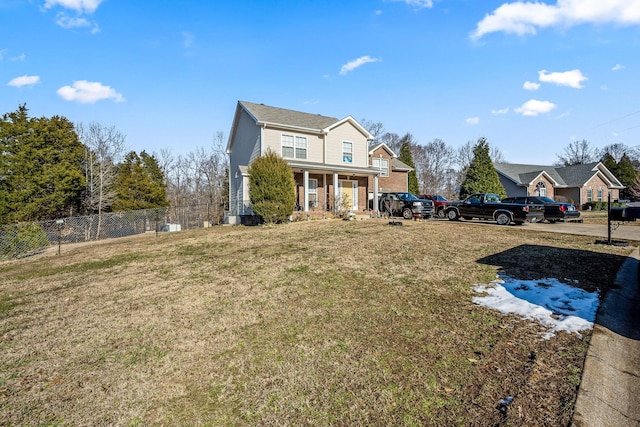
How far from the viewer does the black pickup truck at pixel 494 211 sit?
15289 millimetres

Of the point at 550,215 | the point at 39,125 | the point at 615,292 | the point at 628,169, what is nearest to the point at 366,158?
the point at 550,215

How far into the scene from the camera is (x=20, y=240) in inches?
536

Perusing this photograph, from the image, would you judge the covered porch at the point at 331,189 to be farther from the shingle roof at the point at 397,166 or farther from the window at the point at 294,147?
the shingle roof at the point at 397,166

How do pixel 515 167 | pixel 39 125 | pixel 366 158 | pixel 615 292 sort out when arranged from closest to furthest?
pixel 615 292 < pixel 39 125 < pixel 366 158 < pixel 515 167

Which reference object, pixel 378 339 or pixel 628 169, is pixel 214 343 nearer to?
pixel 378 339

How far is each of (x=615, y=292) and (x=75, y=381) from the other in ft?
27.0

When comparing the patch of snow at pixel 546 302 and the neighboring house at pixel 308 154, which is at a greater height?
the neighboring house at pixel 308 154

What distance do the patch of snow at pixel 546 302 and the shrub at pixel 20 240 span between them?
17.9 m

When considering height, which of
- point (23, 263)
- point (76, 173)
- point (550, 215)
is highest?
point (76, 173)

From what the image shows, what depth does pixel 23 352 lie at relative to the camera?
4254 mm

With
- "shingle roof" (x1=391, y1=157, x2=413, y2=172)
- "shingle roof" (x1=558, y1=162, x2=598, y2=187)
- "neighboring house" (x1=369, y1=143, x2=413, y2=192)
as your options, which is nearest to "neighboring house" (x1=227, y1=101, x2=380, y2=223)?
"neighboring house" (x1=369, y1=143, x2=413, y2=192)

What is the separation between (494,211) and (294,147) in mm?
12535

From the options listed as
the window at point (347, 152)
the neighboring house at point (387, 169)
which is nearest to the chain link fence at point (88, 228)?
the window at point (347, 152)

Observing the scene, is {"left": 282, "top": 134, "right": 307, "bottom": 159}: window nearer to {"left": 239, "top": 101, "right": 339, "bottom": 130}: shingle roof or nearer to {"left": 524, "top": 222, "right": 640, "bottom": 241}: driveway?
{"left": 239, "top": 101, "right": 339, "bottom": 130}: shingle roof
